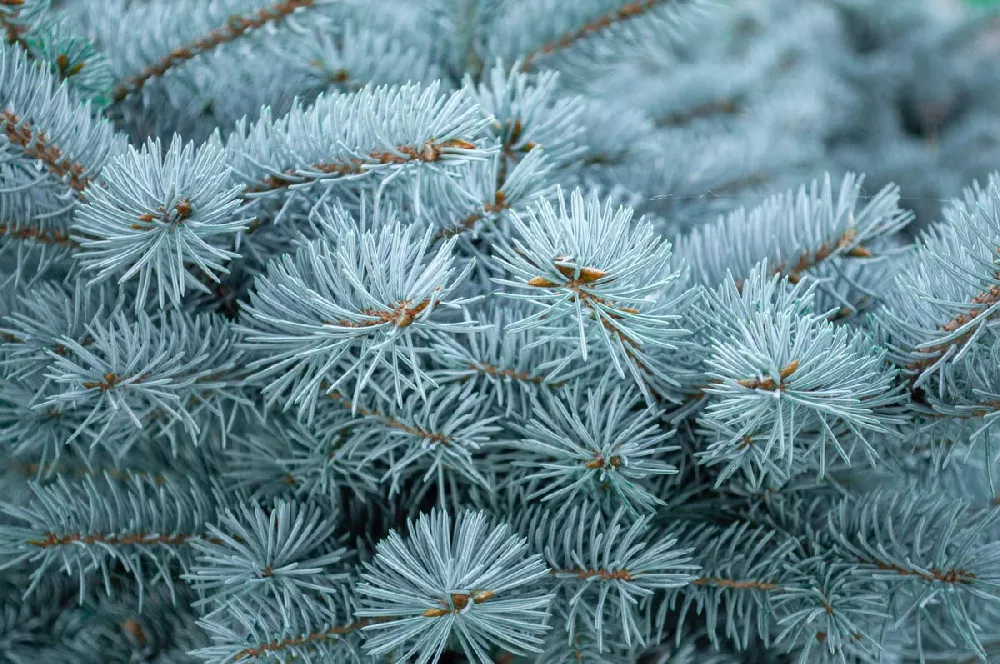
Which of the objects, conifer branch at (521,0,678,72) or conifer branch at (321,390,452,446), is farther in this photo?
conifer branch at (521,0,678,72)

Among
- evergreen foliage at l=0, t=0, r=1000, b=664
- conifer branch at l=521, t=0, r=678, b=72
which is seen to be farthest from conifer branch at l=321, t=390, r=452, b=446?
conifer branch at l=521, t=0, r=678, b=72

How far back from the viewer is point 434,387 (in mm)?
288

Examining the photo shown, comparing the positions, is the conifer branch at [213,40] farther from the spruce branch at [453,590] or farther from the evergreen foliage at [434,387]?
the spruce branch at [453,590]

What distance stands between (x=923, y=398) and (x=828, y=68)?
0.87 m

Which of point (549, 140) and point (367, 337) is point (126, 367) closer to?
point (367, 337)

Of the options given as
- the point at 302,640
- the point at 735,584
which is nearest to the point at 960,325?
the point at 735,584

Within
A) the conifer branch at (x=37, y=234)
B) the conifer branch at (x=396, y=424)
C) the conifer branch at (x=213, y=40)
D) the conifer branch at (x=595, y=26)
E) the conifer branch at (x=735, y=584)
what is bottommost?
the conifer branch at (x=735, y=584)

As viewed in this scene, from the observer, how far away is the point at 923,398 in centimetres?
26

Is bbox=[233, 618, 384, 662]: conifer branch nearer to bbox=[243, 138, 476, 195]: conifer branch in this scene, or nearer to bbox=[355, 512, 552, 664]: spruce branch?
bbox=[355, 512, 552, 664]: spruce branch

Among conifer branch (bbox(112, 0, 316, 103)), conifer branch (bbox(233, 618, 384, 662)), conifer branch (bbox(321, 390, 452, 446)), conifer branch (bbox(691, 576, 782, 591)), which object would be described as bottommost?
conifer branch (bbox(233, 618, 384, 662))

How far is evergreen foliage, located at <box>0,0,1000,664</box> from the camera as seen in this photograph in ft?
0.78

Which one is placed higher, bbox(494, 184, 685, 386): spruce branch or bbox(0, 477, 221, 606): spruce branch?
bbox(494, 184, 685, 386): spruce branch

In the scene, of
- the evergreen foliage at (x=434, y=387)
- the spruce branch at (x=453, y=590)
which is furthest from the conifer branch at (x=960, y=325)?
the spruce branch at (x=453, y=590)

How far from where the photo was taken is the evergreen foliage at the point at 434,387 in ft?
0.78
